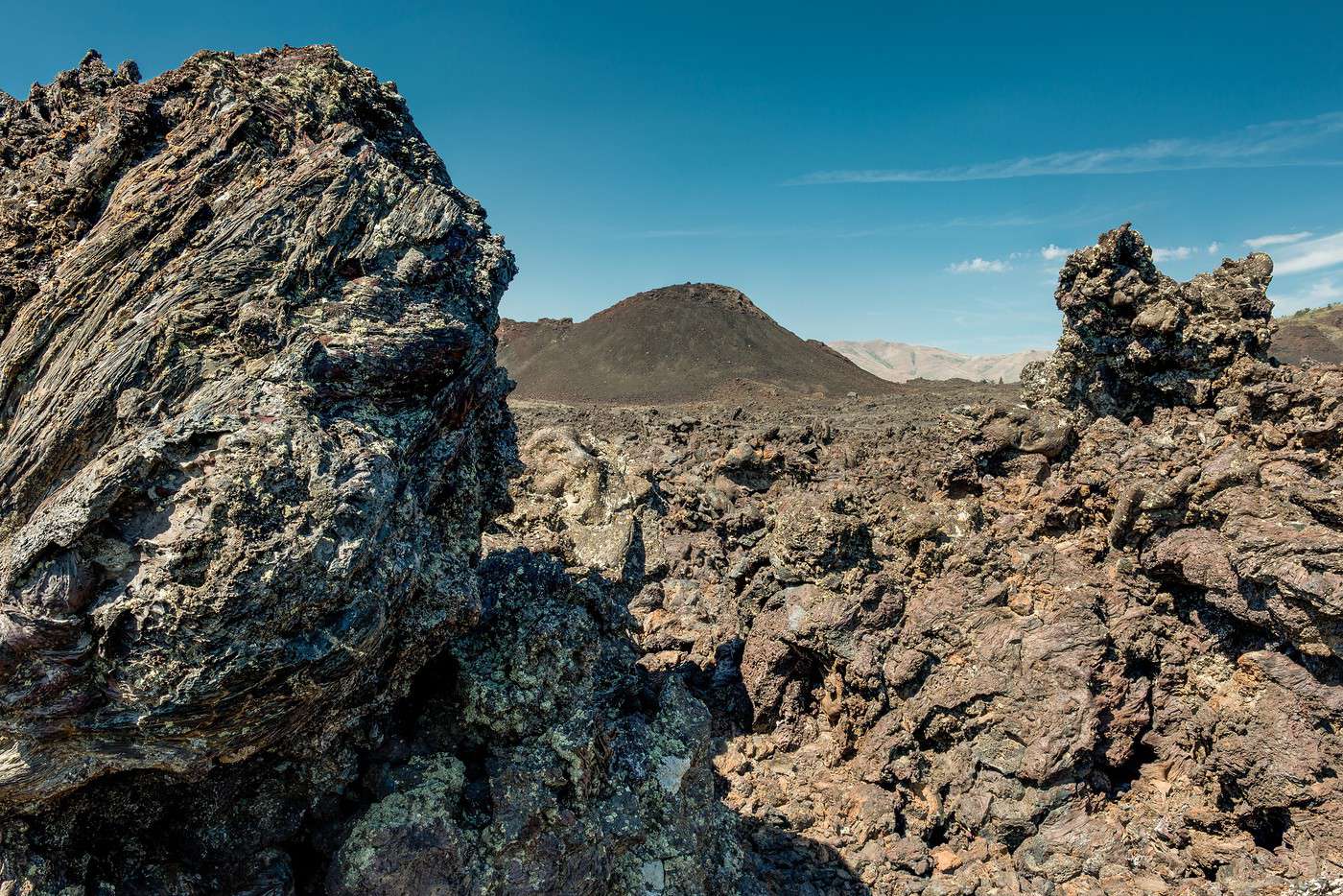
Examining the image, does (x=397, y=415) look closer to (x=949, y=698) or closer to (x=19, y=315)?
(x=19, y=315)

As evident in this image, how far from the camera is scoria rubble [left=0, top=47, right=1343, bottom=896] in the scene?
11.7ft

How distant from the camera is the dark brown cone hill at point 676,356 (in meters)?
67.1

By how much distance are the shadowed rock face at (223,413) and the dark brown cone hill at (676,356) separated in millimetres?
56495

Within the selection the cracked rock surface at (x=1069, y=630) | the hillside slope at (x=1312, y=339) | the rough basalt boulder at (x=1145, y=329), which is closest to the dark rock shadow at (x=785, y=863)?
the cracked rock surface at (x=1069, y=630)

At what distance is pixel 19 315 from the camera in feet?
13.5

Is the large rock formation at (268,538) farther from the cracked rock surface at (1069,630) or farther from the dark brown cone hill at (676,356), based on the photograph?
the dark brown cone hill at (676,356)

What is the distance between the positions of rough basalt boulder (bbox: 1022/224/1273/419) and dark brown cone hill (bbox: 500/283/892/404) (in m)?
50.9

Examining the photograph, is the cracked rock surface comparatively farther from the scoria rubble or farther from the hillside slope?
the hillside slope

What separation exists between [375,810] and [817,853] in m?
4.99

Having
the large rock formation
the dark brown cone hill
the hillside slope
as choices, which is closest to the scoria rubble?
the large rock formation

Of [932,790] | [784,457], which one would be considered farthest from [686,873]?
[784,457]

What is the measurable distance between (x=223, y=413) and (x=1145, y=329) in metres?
10.4

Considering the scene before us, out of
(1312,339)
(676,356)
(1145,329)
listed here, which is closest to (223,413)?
(1145,329)

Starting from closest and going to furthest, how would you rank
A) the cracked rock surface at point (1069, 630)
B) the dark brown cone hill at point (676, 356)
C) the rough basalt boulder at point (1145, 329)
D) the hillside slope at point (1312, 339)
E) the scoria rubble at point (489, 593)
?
the scoria rubble at point (489, 593) < the cracked rock surface at point (1069, 630) < the rough basalt boulder at point (1145, 329) < the hillside slope at point (1312, 339) < the dark brown cone hill at point (676, 356)
